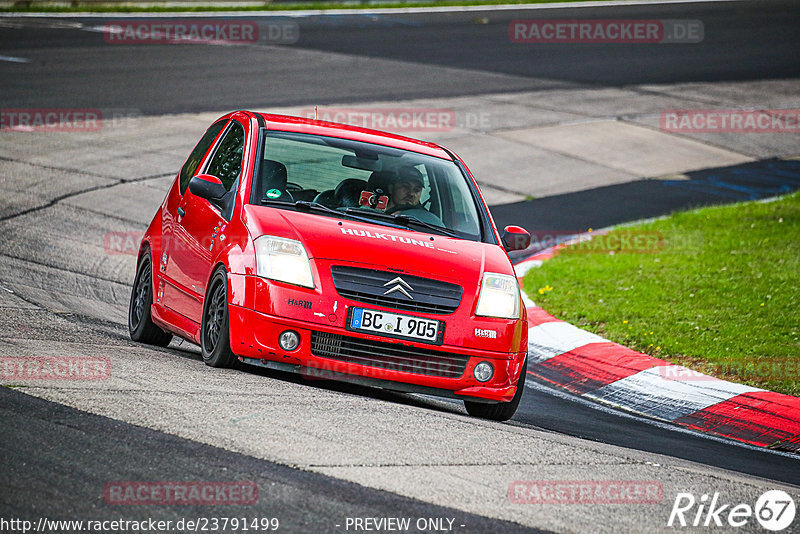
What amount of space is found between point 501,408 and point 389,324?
1.06m

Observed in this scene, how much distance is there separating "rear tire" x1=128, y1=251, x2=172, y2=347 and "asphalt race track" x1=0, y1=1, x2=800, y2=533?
0.13 metres

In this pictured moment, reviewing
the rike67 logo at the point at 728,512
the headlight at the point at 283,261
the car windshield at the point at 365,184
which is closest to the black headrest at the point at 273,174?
the car windshield at the point at 365,184

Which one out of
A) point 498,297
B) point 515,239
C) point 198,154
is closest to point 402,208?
point 515,239

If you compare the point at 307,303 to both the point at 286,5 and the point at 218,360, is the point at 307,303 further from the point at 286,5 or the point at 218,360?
the point at 286,5

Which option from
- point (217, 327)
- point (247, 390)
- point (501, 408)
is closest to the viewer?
point (247, 390)

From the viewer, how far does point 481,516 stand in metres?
4.70

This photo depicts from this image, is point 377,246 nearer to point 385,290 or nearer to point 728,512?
point 385,290

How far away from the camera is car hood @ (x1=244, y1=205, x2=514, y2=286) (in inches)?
260

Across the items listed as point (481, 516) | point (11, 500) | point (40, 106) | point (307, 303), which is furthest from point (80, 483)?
point (40, 106)

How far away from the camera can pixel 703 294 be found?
1067 cm

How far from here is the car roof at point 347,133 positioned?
7.86 metres

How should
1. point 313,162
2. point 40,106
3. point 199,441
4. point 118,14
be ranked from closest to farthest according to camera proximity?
point 199,441
point 313,162
point 40,106
point 118,14

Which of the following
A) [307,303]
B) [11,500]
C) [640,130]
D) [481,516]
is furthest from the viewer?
[640,130]

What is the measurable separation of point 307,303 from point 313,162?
1.73 m
